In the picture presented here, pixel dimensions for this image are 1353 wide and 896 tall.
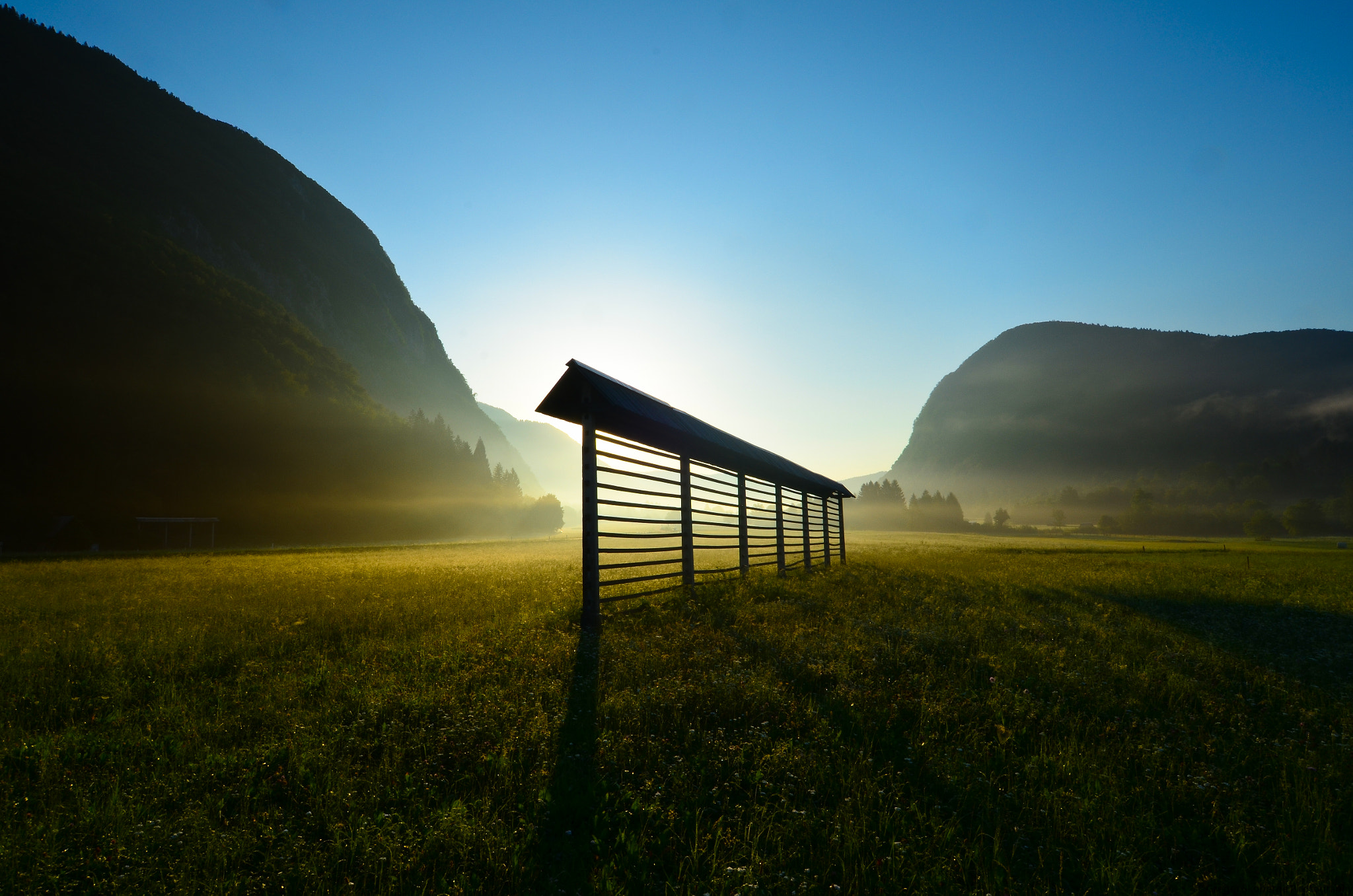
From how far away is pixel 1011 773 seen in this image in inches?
163

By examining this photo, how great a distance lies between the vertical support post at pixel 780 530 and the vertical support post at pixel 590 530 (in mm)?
9688

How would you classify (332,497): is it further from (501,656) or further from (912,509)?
(912,509)

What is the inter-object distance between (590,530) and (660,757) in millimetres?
5159

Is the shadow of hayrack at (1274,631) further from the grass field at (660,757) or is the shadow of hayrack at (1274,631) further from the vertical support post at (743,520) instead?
the vertical support post at (743,520)

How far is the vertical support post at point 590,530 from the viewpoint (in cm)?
868

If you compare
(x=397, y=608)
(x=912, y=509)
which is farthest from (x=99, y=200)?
(x=912, y=509)

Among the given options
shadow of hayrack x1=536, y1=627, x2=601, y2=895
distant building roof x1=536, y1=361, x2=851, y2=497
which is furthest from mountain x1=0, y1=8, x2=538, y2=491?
shadow of hayrack x1=536, y1=627, x2=601, y2=895

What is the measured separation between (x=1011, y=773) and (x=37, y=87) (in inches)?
8371

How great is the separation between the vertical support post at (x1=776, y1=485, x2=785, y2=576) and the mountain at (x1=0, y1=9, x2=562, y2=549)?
4728 cm

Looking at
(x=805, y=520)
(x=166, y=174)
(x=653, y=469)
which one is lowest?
(x=805, y=520)

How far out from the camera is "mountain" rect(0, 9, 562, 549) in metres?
41.8

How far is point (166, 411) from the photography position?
49625 millimetres

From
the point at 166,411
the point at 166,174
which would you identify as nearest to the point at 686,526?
the point at 166,411

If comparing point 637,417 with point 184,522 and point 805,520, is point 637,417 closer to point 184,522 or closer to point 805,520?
point 805,520
